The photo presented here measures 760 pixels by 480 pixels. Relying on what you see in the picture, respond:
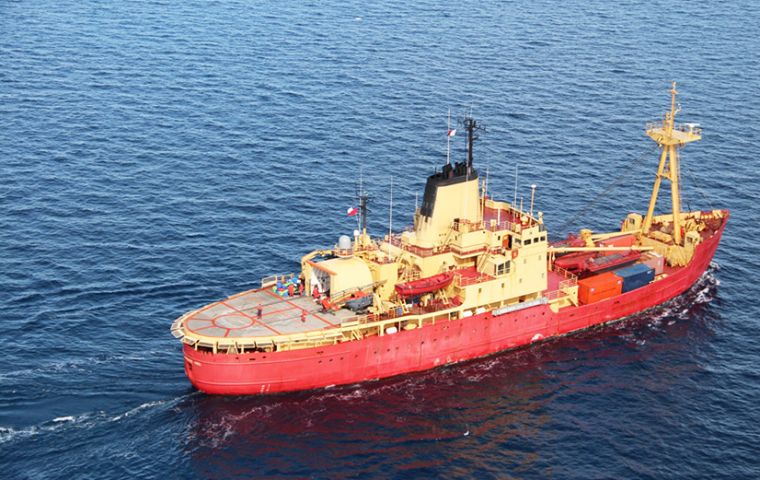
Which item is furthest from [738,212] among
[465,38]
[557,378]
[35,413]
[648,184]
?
[35,413]

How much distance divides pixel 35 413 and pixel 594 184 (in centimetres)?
7809

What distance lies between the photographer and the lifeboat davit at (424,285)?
303ft

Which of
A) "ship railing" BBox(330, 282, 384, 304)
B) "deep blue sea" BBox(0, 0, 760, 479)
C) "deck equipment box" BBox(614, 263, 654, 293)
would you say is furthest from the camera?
"deck equipment box" BBox(614, 263, 654, 293)

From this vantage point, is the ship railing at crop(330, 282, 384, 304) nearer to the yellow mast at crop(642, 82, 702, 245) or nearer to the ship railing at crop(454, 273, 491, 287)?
the ship railing at crop(454, 273, 491, 287)

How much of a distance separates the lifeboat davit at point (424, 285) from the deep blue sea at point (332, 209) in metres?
7.98

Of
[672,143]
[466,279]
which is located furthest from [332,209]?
[672,143]

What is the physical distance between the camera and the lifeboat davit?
92.3 m

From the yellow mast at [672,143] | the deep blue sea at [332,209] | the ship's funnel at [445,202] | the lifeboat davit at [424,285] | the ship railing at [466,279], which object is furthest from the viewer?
the yellow mast at [672,143]

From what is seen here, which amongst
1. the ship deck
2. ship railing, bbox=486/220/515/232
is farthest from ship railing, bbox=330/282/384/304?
ship railing, bbox=486/220/515/232

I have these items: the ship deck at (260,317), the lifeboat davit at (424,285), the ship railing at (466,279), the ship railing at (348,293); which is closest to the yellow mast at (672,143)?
the ship railing at (466,279)

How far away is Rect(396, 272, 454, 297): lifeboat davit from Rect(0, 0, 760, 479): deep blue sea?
26.2 ft

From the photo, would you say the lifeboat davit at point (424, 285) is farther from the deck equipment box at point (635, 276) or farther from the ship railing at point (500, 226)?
the deck equipment box at point (635, 276)

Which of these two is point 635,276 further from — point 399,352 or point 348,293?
point 348,293

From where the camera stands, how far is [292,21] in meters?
199
